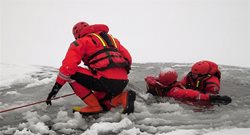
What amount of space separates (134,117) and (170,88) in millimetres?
1345

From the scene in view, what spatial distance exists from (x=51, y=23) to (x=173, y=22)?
7022mm

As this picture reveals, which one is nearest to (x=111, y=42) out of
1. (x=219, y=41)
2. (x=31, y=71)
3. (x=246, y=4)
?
(x=31, y=71)

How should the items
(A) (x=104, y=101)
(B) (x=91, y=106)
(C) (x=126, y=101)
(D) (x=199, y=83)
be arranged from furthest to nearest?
Result: (D) (x=199, y=83), (A) (x=104, y=101), (B) (x=91, y=106), (C) (x=126, y=101)

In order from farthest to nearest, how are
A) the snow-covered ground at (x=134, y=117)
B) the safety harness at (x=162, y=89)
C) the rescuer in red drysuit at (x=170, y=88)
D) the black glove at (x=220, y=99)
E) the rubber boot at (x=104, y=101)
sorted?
the safety harness at (x=162, y=89) < the rescuer in red drysuit at (x=170, y=88) < the black glove at (x=220, y=99) < the rubber boot at (x=104, y=101) < the snow-covered ground at (x=134, y=117)

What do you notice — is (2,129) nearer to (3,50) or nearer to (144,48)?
(3,50)

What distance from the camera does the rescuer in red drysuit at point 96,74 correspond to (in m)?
4.54

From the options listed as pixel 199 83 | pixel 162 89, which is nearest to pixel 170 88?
pixel 162 89

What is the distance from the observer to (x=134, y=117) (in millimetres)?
4449

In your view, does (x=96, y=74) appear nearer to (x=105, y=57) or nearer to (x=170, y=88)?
(x=105, y=57)

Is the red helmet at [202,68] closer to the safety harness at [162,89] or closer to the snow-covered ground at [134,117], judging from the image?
the safety harness at [162,89]

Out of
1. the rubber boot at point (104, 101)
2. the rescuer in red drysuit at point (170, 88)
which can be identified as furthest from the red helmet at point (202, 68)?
the rubber boot at point (104, 101)

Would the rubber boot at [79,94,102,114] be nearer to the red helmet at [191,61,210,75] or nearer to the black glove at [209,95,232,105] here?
the black glove at [209,95,232,105]

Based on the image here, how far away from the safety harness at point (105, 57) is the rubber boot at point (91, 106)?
388mm

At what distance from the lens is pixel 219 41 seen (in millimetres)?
13938
